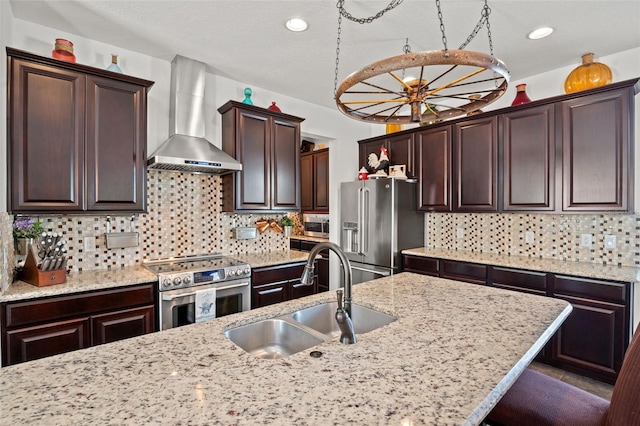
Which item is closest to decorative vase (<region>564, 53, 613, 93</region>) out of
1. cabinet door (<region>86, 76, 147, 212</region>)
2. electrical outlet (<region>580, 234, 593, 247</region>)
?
electrical outlet (<region>580, 234, 593, 247</region>)

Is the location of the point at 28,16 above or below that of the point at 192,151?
above

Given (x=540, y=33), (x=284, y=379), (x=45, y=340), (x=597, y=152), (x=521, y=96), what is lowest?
(x=45, y=340)

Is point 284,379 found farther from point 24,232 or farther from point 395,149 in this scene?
point 395,149

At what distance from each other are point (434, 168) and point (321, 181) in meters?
1.93

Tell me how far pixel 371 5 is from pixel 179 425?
2.43 m

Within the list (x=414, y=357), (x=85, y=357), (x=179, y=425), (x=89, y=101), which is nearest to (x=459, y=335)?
(x=414, y=357)

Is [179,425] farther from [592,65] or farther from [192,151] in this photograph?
[592,65]

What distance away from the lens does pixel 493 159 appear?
3199 mm

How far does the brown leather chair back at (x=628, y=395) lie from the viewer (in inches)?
37.2

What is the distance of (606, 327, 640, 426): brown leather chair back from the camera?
3.10 feet

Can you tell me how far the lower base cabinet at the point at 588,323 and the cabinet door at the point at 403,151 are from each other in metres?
1.65

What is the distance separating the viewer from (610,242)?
2.73m

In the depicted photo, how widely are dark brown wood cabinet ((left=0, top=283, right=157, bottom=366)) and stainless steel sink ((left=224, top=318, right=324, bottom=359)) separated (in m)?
1.32

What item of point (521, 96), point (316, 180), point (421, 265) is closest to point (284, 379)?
point (421, 265)
